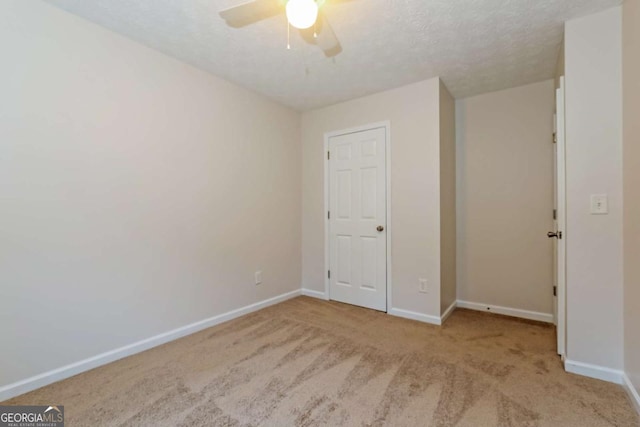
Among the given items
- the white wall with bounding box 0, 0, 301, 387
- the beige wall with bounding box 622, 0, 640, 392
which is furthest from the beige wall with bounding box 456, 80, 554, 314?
the white wall with bounding box 0, 0, 301, 387

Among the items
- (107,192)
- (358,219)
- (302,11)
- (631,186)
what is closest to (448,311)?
(358,219)

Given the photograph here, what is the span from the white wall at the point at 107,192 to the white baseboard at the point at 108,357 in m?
0.04

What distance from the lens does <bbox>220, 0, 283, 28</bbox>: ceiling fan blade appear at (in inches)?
59.9

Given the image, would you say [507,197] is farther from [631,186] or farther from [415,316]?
[415,316]

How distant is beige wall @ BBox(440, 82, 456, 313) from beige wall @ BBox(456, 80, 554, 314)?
0.50 feet

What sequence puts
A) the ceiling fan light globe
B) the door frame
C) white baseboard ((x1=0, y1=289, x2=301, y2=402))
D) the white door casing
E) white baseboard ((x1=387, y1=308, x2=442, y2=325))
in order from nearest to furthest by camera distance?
the ceiling fan light globe
white baseboard ((x1=0, y1=289, x2=301, y2=402))
the white door casing
white baseboard ((x1=387, y1=308, x2=442, y2=325))
the door frame

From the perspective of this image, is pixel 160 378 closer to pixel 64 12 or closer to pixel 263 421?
pixel 263 421

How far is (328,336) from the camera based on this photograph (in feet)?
8.30

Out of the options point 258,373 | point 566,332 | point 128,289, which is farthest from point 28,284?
point 566,332

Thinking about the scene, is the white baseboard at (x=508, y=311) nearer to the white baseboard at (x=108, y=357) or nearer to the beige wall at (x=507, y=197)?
the beige wall at (x=507, y=197)

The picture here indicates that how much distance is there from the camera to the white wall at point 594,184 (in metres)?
1.81

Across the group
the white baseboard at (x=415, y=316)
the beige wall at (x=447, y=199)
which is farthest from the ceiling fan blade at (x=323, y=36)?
the white baseboard at (x=415, y=316)

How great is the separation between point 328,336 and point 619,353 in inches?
77.6

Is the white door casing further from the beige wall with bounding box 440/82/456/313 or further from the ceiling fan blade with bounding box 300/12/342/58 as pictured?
the ceiling fan blade with bounding box 300/12/342/58
